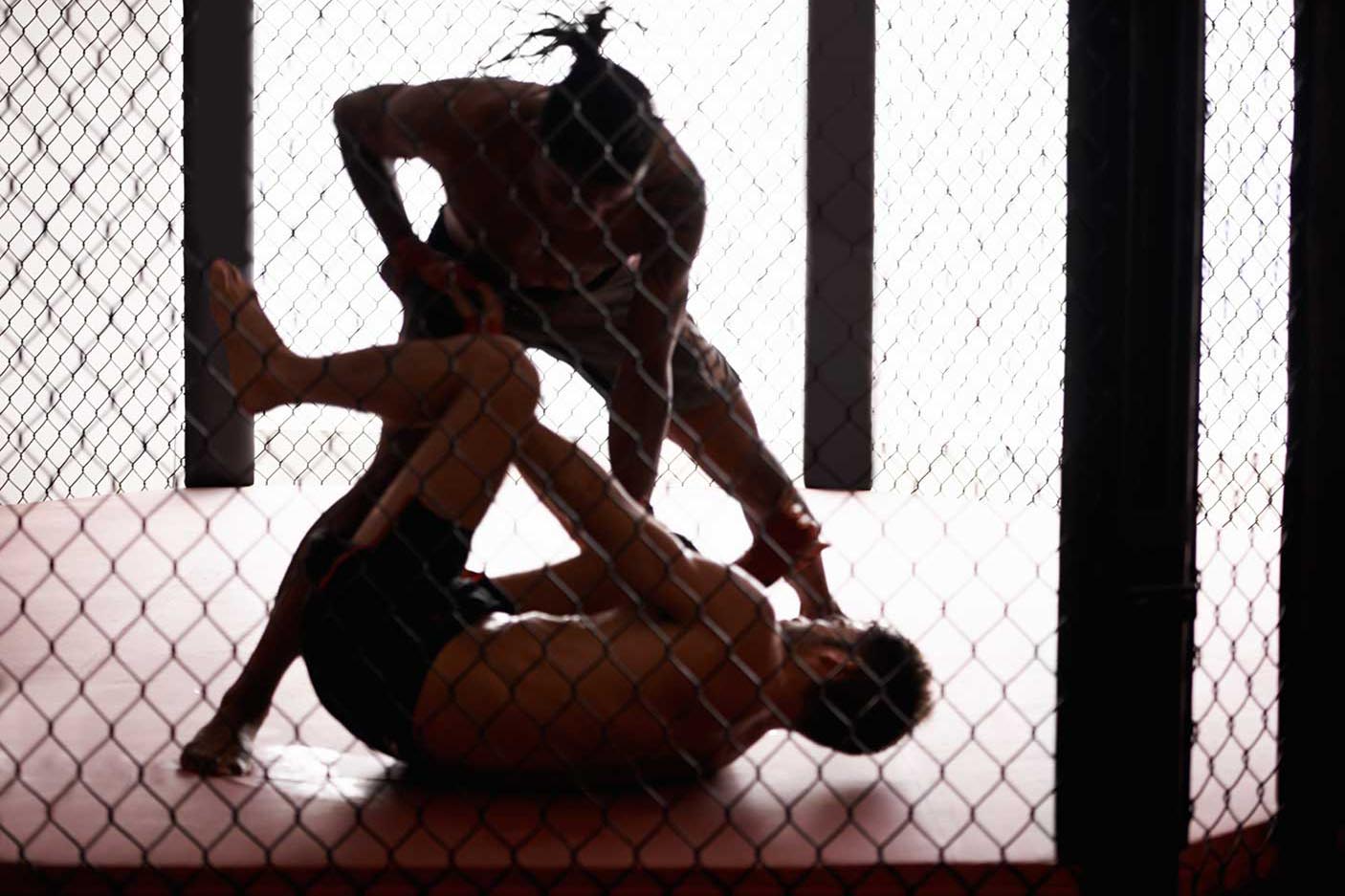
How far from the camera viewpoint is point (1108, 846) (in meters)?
1.53

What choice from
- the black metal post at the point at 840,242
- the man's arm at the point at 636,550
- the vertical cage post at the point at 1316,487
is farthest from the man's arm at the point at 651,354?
the black metal post at the point at 840,242

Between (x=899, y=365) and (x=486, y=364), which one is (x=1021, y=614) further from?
(x=899, y=365)

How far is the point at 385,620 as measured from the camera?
5.49 feet

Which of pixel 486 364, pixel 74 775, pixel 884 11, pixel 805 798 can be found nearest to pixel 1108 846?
pixel 805 798

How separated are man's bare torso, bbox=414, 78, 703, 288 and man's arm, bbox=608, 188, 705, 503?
21 millimetres

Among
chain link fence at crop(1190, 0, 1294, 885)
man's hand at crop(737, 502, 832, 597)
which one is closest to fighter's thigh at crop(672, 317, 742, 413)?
man's hand at crop(737, 502, 832, 597)

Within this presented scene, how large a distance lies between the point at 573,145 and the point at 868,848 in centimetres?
83

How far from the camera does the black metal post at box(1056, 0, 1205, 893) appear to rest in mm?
1510

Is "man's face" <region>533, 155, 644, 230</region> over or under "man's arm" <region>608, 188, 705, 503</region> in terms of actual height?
over

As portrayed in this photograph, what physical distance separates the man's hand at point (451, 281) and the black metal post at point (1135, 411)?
2.34 feet

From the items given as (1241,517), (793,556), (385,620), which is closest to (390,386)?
(385,620)

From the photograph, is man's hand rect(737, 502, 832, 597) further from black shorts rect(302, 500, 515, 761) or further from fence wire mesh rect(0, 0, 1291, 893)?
black shorts rect(302, 500, 515, 761)

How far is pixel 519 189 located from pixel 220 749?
78cm

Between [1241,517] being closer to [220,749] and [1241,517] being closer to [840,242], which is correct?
[840,242]
